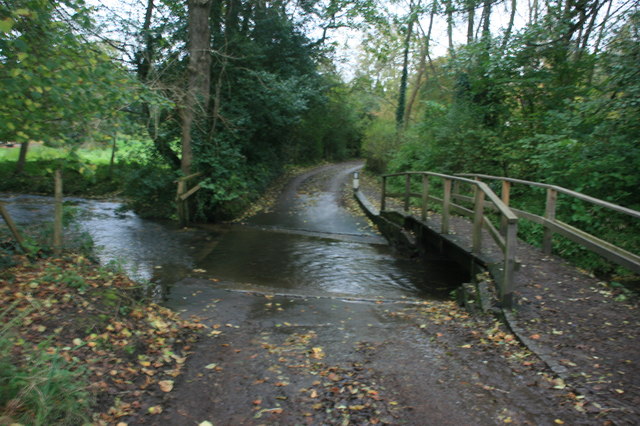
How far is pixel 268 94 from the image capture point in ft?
49.0

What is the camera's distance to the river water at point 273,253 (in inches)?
290

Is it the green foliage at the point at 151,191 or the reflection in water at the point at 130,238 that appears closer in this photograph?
the reflection in water at the point at 130,238

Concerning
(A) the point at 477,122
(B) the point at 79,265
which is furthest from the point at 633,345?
(A) the point at 477,122

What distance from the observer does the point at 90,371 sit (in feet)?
10.6

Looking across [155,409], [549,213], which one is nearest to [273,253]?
[549,213]

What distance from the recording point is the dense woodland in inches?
205

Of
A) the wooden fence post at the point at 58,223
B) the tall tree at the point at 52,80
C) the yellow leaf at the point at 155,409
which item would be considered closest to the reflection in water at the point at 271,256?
the wooden fence post at the point at 58,223

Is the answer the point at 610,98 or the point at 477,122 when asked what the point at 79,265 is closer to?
the point at 610,98

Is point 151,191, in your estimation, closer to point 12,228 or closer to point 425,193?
point 12,228

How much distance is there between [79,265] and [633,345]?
20.9ft

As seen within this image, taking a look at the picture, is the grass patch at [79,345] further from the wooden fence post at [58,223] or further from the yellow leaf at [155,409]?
the wooden fence post at [58,223]

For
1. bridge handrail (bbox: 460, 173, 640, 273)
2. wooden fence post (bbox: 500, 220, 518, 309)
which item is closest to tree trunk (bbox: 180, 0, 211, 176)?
bridge handrail (bbox: 460, 173, 640, 273)

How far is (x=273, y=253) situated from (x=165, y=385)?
19.6 ft

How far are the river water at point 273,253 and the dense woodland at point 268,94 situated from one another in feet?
5.22
